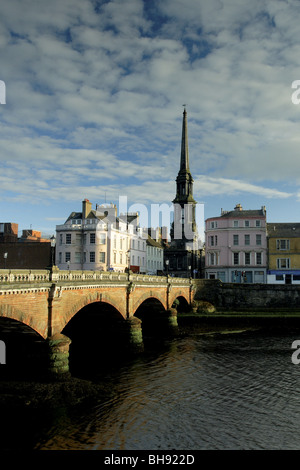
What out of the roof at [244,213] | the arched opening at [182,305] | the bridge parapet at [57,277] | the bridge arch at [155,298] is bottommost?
the arched opening at [182,305]

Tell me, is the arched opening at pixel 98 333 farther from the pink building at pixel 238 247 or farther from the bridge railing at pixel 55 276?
the pink building at pixel 238 247

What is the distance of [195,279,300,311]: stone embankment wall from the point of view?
63406 mm

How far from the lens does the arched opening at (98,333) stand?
34062 millimetres

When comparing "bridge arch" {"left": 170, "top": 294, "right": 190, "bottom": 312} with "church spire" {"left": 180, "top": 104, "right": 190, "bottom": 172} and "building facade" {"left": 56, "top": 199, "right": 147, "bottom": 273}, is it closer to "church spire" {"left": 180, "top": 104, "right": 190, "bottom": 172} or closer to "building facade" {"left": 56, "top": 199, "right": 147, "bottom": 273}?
"building facade" {"left": 56, "top": 199, "right": 147, "bottom": 273}

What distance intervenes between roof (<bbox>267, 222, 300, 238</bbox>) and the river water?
41.5 m

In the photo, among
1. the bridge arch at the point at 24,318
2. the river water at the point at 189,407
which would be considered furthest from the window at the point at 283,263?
the bridge arch at the point at 24,318

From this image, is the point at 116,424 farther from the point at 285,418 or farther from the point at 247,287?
the point at 247,287

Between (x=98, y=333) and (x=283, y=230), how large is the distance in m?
49.9

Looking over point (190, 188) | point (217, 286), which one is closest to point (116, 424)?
point (217, 286)

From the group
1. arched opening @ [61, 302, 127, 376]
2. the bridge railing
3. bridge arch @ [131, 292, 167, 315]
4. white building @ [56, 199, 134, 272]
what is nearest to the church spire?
white building @ [56, 199, 134, 272]

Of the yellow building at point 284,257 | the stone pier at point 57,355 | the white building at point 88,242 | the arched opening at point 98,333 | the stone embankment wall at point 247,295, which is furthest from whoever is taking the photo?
the white building at point 88,242

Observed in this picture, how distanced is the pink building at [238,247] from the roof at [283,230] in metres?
2.42

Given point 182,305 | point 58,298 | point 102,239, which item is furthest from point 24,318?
point 102,239

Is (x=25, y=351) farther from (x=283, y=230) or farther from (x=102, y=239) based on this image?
(x=283, y=230)
